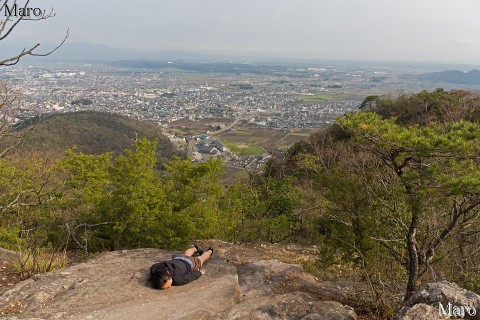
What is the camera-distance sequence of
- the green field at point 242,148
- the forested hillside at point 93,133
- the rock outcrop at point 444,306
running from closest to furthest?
the rock outcrop at point 444,306 → the forested hillside at point 93,133 → the green field at point 242,148

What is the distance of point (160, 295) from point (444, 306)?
4.22 meters

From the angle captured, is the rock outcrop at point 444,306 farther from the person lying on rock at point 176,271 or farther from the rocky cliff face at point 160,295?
the person lying on rock at point 176,271

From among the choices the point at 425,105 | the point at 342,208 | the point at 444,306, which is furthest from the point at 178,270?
the point at 425,105

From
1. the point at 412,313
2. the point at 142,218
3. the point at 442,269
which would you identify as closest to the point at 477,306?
the point at 412,313

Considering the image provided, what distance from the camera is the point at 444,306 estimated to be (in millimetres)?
4363

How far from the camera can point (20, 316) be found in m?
4.99

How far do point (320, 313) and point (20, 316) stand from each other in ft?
14.3

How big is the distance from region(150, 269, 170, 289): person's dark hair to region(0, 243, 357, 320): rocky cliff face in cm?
13

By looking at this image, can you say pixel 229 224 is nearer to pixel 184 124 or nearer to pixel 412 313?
pixel 412 313

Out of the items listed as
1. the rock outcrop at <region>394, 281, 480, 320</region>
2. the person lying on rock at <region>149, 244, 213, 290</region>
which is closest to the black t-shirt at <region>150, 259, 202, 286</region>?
the person lying on rock at <region>149, 244, 213, 290</region>

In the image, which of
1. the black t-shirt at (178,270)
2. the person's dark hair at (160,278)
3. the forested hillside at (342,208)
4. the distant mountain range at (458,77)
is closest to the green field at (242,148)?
the forested hillside at (342,208)

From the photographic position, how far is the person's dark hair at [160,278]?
609 cm

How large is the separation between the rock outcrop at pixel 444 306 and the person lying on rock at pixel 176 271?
3604 millimetres

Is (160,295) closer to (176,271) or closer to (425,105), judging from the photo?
(176,271)
